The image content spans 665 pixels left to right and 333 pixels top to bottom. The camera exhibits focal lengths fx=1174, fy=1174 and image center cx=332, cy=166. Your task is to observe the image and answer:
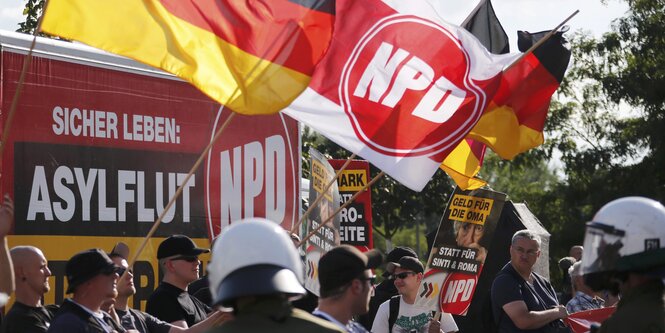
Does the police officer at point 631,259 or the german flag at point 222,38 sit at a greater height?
the german flag at point 222,38

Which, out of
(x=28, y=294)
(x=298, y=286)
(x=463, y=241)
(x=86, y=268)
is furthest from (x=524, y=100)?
(x=298, y=286)

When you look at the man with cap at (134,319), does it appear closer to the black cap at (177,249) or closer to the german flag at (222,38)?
the black cap at (177,249)

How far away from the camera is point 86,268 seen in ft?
22.5

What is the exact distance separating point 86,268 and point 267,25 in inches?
81.9

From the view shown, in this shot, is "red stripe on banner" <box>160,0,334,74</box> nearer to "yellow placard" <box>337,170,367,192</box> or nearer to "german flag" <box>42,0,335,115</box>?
"german flag" <box>42,0,335,115</box>

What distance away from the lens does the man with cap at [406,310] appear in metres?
9.64

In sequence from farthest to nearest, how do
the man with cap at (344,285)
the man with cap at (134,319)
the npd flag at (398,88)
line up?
the npd flag at (398,88), the man with cap at (134,319), the man with cap at (344,285)

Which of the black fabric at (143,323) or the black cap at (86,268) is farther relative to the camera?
the black fabric at (143,323)

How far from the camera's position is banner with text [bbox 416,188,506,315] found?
10.3 meters

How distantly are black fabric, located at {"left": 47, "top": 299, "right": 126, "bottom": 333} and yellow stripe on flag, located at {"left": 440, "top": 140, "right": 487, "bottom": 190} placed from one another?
4.10m

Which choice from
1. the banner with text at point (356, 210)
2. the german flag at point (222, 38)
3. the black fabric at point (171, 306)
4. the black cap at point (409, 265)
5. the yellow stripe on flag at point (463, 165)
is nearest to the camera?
the german flag at point (222, 38)

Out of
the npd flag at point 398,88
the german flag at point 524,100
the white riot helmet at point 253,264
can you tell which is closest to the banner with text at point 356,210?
the german flag at point 524,100

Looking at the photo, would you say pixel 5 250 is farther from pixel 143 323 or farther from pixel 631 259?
pixel 631 259

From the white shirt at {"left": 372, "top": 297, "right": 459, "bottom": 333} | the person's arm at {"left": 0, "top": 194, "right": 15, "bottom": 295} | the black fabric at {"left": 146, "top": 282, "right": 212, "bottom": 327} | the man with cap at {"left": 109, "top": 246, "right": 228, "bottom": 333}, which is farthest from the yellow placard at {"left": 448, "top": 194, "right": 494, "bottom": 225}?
the person's arm at {"left": 0, "top": 194, "right": 15, "bottom": 295}
